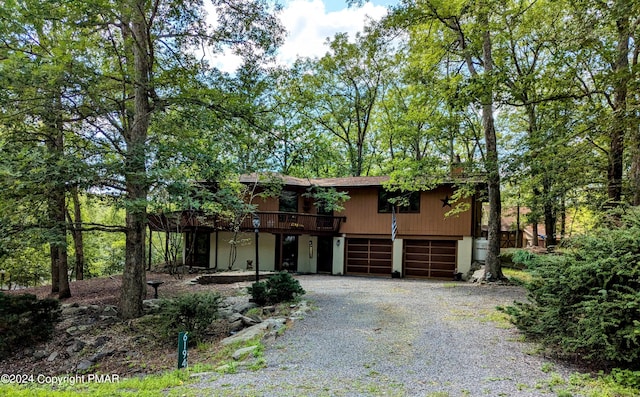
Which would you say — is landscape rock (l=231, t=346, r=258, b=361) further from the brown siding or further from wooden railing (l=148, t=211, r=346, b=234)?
the brown siding

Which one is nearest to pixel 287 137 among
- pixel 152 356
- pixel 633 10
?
pixel 152 356

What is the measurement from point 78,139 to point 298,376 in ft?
27.5

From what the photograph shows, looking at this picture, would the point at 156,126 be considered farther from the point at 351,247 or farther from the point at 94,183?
the point at 351,247

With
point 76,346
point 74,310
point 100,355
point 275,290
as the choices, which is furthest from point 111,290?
point 275,290

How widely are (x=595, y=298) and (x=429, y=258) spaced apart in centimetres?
1339

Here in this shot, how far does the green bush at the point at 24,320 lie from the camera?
6742 mm

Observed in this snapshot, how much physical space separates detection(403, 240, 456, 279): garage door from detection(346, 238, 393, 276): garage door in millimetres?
896

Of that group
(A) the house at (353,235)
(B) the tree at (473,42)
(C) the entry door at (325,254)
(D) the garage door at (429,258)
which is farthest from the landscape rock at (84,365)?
(D) the garage door at (429,258)

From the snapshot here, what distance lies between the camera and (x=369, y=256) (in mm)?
18359

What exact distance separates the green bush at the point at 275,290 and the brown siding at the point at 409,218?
9799mm

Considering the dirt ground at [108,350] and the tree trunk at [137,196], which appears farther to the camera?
the tree trunk at [137,196]

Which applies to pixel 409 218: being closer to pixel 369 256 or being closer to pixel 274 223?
pixel 369 256

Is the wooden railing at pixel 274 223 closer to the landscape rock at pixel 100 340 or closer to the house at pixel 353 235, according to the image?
the house at pixel 353 235

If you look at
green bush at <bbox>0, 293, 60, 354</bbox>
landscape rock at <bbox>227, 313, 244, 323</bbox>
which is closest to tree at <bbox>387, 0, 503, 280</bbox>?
landscape rock at <bbox>227, 313, 244, 323</bbox>
